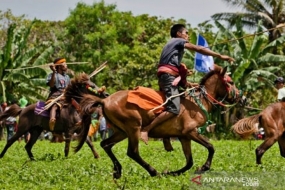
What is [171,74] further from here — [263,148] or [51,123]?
[51,123]

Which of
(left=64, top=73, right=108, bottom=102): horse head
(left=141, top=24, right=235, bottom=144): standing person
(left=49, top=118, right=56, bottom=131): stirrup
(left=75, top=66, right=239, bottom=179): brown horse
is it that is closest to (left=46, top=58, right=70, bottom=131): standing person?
(left=49, top=118, right=56, bottom=131): stirrup

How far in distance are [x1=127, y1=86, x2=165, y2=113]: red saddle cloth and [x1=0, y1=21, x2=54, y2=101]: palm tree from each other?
2134cm

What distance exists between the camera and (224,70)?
11.9 m

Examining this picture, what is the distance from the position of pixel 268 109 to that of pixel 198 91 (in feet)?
8.96

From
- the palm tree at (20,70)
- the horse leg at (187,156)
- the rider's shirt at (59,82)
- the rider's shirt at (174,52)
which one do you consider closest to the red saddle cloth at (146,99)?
the rider's shirt at (174,52)

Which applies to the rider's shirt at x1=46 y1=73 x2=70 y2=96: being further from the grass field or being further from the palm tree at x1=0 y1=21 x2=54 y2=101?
the palm tree at x1=0 y1=21 x2=54 y2=101

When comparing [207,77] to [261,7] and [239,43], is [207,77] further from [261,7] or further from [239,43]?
[261,7]

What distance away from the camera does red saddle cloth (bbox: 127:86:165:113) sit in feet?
35.8

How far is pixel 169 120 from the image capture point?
36.3 ft

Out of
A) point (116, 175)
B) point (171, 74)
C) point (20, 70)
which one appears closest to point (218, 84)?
point (171, 74)

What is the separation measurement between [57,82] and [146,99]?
498 centimetres

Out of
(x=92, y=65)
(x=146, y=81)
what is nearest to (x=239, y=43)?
(x=146, y=81)

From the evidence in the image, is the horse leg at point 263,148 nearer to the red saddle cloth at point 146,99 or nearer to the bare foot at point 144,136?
the red saddle cloth at point 146,99

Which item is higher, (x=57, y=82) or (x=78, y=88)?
(x=57, y=82)
